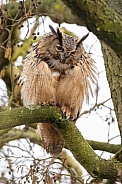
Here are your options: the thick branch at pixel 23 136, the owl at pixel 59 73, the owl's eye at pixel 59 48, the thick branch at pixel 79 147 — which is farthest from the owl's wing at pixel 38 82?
the thick branch at pixel 23 136

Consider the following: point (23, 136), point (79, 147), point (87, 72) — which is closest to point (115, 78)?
point (87, 72)

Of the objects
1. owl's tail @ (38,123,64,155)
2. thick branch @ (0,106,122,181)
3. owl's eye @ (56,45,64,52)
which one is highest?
owl's eye @ (56,45,64,52)

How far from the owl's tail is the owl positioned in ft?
0.66

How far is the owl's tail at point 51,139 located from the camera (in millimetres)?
3385

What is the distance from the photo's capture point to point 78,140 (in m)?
2.59

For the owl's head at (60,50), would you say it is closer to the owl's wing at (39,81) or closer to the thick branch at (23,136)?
the owl's wing at (39,81)

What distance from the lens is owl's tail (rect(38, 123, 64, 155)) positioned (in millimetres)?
3385

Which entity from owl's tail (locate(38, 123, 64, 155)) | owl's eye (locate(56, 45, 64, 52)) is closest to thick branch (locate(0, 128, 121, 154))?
owl's tail (locate(38, 123, 64, 155))

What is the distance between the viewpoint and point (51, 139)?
11.2 feet

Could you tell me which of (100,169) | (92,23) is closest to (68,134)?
(100,169)

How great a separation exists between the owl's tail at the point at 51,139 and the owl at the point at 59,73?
0.66 feet

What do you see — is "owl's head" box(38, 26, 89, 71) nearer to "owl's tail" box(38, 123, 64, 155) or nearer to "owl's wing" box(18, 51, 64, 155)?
"owl's wing" box(18, 51, 64, 155)

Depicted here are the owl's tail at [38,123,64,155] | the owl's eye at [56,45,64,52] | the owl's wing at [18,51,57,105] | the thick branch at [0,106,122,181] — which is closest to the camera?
the thick branch at [0,106,122,181]

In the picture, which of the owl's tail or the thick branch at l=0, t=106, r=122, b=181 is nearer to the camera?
the thick branch at l=0, t=106, r=122, b=181
